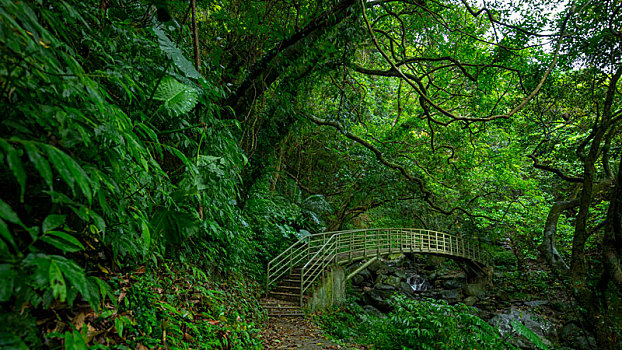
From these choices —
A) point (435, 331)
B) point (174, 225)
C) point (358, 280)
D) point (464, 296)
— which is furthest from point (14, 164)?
point (464, 296)

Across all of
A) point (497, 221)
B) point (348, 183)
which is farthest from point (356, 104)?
point (497, 221)

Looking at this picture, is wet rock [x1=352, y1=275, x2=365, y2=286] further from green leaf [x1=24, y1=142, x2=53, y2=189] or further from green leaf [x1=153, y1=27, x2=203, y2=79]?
green leaf [x1=24, y1=142, x2=53, y2=189]

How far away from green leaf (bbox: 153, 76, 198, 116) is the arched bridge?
5572 mm

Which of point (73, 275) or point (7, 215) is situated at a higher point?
point (7, 215)

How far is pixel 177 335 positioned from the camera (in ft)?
8.26

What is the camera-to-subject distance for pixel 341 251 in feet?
34.3

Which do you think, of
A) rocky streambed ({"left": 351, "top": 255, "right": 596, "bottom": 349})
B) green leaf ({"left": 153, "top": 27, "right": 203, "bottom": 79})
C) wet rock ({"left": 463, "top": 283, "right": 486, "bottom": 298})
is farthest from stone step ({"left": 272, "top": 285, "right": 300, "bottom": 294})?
wet rock ({"left": 463, "top": 283, "right": 486, "bottom": 298})

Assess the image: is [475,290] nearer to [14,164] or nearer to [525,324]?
[525,324]

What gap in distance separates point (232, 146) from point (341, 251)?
788 centimetres

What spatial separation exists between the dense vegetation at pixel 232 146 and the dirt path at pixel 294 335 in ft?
1.75

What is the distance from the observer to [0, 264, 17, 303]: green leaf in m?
0.96

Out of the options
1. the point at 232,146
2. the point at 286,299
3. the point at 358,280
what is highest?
the point at 232,146

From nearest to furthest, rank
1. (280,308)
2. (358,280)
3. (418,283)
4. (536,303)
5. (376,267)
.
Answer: (280,308)
(536,303)
(358,280)
(418,283)
(376,267)

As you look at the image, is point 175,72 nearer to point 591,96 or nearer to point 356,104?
point 356,104
